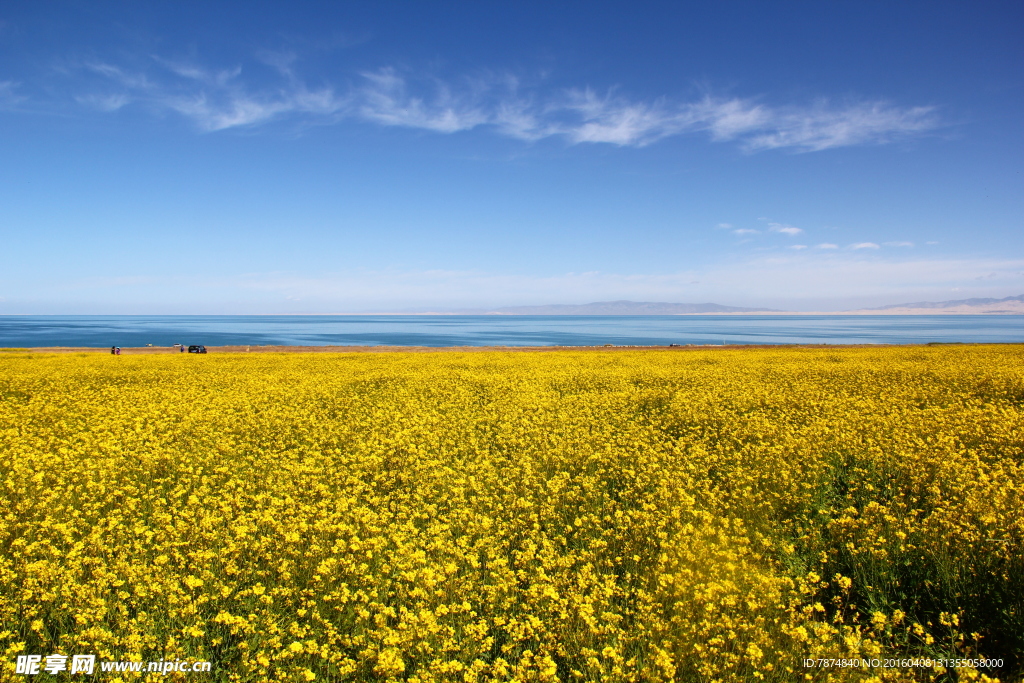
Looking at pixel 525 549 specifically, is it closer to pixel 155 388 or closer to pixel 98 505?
pixel 98 505

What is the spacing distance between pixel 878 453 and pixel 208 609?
10.1 m

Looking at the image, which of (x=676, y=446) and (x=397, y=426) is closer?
(x=676, y=446)

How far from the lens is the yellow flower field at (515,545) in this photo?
4.08 metres

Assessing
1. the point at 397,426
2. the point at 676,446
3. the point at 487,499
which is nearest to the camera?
the point at 487,499

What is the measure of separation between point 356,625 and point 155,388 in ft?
56.1

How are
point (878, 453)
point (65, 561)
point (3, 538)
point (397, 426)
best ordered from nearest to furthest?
point (65, 561) < point (3, 538) < point (878, 453) < point (397, 426)

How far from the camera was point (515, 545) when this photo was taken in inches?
234

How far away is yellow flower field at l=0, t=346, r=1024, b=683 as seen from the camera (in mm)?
4078

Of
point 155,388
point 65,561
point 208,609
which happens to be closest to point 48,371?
point 155,388

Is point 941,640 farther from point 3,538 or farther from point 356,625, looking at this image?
point 3,538

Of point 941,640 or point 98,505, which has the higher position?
point 98,505

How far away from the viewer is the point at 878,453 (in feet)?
29.1

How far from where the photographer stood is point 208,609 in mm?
4613

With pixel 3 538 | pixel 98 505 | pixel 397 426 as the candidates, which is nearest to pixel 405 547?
pixel 98 505
